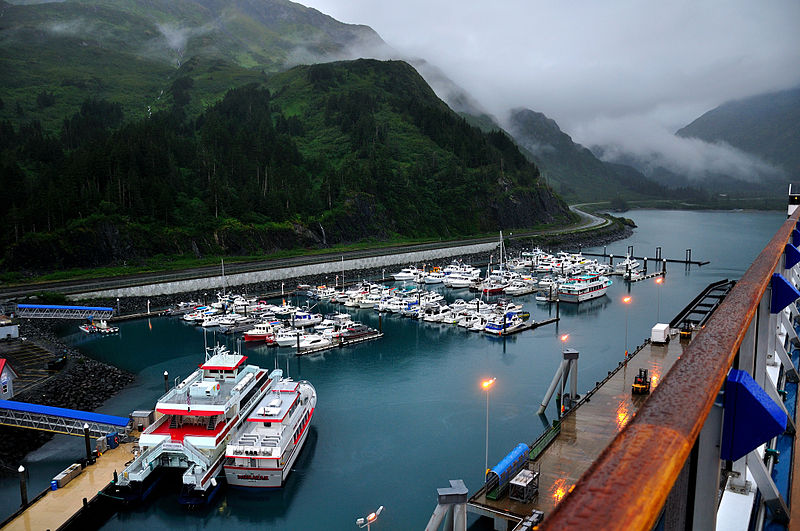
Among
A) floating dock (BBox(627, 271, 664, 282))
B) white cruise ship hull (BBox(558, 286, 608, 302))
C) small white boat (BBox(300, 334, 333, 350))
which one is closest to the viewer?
small white boat (BBox(300, 334, 333, 350))

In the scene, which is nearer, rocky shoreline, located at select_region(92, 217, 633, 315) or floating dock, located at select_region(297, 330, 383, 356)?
floating dock, located at select_region(297, 330, 383, 356)

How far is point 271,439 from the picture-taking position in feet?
66.4

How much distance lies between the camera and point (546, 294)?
172 ft

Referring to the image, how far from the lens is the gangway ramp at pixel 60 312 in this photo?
134 ft

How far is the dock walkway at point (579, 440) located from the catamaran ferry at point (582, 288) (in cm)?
2256

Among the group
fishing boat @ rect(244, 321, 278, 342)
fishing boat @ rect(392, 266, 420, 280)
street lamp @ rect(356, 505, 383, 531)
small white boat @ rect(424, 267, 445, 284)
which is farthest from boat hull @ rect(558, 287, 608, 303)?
street lamp @ rect(356, 505, 383, 531)

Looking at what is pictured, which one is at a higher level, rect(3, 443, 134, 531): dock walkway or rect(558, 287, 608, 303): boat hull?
rect(558, 287, 608, 303): boat hull

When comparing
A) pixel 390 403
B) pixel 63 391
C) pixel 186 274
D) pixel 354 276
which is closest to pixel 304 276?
pixel 354 276

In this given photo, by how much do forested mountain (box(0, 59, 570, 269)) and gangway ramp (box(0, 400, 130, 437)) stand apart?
3487 cm

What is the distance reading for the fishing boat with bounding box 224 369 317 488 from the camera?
63.7 ft

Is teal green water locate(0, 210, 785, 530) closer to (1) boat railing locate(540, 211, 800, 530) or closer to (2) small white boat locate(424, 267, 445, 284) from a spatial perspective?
(2) small white boat locate(424, 267, 445, 284)

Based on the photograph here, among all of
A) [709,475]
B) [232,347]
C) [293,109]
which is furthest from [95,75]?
[709,475]

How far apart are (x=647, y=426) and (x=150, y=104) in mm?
135882

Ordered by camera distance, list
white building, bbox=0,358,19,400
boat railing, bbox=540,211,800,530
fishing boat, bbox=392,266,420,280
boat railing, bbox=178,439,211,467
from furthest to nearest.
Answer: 1. fishing boat, bbox=392,266,420,280
2. white building, bbox=0,358,19,400
3. boat railing, bbox=178,439,211,467
4. boat railing, bbox=540,211,800,530
